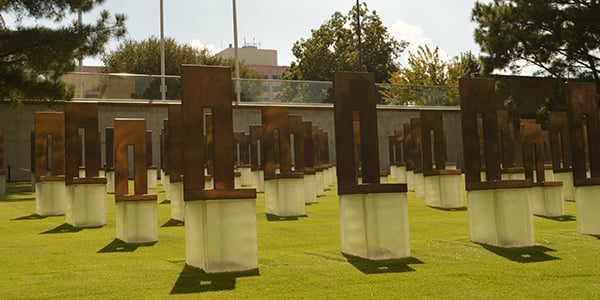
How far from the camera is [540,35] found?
106 ft

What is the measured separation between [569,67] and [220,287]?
30.1 metres

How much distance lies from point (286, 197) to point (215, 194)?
6.82 m

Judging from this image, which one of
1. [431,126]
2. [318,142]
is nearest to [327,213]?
[431,126]

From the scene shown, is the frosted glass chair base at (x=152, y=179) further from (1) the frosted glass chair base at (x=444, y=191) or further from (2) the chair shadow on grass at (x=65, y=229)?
(1) the frosted glass chair base at (x=444, y=191)

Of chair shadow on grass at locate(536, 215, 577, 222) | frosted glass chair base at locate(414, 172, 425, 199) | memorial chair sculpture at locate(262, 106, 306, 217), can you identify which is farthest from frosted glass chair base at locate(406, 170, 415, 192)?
chair shadow on grass at locate(536, 215, 577, 222)

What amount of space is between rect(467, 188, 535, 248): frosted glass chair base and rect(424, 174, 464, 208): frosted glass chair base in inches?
252

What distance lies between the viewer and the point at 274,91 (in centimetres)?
3588

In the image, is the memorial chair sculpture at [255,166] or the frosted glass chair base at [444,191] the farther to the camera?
the memorial chair sculpture at [255,166]

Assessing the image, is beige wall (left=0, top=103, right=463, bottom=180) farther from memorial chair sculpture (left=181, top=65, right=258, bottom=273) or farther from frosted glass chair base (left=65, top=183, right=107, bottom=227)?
memorial chair sculpture (left=181, top=65, right=258, bottom=273)

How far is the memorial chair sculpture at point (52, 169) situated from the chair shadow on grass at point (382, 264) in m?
9.28

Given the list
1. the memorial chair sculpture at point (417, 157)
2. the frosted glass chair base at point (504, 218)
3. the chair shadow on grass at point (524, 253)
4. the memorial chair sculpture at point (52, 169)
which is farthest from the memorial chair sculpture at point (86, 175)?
the memorial chair sculpture at point (417, 157)

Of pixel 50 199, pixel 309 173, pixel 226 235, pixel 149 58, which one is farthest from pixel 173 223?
pixel 149 58

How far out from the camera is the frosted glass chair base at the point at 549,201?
13945 mm

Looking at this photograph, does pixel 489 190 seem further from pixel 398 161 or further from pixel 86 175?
pixel 398 161
